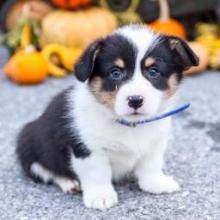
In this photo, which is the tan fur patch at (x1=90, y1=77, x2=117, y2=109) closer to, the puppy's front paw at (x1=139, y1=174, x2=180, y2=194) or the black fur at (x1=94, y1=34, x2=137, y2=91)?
the black fur at (x1=94, y1=34, x2=137, y2=91)

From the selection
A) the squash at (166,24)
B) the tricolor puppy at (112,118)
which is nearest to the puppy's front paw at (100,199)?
the tricolor puppy at (112,118)

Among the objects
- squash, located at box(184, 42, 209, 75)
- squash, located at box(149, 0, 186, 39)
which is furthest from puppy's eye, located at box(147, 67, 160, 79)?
squash, located at box(149, 0, 186, 39)

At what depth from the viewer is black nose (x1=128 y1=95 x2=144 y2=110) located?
2.94m

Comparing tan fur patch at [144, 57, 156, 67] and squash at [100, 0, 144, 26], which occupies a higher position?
tan fur patch at [144, 57, 156, 67]

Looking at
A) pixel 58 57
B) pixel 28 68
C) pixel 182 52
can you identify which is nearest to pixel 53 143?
pixel 182 52

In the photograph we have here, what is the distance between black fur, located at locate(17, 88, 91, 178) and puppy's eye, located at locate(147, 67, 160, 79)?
0.59 meters

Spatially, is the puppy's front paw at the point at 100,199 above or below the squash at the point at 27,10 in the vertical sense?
above

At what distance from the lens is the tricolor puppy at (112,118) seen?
3055 millimetres

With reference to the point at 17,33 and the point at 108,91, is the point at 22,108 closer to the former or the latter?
the point at 17,33

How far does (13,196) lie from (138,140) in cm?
89

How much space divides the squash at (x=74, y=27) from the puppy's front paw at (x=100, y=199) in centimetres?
355

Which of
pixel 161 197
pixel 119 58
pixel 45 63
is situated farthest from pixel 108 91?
pixel 45 63

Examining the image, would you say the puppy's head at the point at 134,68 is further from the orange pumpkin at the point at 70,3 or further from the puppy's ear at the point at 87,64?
the orange pumpkin at the point at 70,3

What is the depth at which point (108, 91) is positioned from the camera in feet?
10.3
